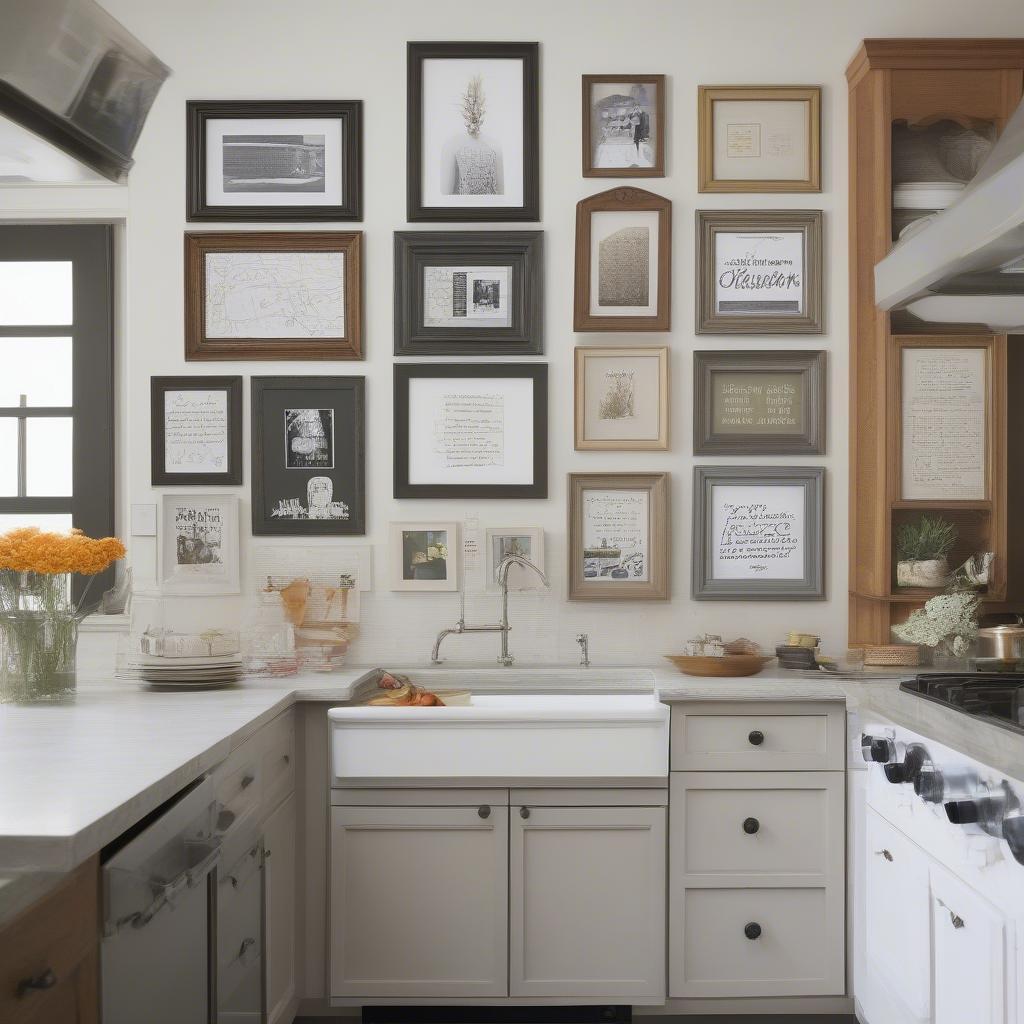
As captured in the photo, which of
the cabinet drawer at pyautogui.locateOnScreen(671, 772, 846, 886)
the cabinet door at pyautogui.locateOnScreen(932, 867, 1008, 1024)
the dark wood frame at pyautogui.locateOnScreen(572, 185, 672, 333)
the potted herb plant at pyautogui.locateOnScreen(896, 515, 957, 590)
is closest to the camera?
the cabinet door at pyautogui.locateOnScreen(932, 867, 1008, 1024)

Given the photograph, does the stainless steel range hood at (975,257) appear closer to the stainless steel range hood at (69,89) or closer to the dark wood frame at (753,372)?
the dark wood frame at (753,372)

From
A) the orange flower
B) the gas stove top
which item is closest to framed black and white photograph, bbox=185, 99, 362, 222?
the orange flower

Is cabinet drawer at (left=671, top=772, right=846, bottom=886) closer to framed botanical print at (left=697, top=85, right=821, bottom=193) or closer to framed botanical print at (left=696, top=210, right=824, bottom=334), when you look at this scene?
framed botanical print at (left=696, top=210, right=824, bottom=334)

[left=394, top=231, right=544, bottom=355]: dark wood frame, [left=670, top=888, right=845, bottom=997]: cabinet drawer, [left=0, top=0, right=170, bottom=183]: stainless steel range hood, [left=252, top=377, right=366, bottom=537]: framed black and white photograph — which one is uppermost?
[left=394, top=231, right=544, bottom=355]: dark wood frame

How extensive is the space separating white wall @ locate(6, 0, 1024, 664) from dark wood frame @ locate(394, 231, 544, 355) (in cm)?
5

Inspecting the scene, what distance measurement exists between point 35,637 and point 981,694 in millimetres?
2033

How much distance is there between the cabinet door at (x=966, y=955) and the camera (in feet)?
5.26

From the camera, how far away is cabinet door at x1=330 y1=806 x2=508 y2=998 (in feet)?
8.76

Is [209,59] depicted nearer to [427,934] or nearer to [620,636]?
[620,636]

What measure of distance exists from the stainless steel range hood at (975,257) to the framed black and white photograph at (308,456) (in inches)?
63.2

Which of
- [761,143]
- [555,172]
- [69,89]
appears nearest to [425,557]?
[555,172]

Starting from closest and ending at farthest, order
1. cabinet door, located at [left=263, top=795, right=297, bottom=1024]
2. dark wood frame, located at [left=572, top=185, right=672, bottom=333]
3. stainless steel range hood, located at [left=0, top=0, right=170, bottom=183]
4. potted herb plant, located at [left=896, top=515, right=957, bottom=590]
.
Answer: stainless steel range hood, located at [left=0, top=0, right=170, bottom=183] < cabinet door, located at [left=263, top=795, right=297, bottom=1024] < potted herb plant, located at [left=896, top=515, right=957, bottom=590] < dark wood frame, located at [left=572, top=185, right=672, bottom=333]

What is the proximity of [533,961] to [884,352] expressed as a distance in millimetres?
1938

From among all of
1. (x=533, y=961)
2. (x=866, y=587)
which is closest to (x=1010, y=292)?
(x=866, y=587)
